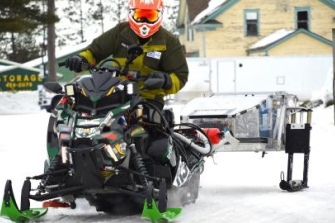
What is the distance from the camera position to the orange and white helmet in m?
7.34

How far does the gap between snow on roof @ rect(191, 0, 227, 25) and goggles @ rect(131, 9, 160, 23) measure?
41.1 m

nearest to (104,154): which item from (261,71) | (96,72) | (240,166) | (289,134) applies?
(96,72)

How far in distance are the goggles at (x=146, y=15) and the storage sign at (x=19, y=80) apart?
118ft

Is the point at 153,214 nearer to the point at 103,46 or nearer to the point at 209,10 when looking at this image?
the point at 103,46

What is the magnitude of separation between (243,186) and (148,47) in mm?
2576

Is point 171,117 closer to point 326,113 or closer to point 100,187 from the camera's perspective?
point 100,187

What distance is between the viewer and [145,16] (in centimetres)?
738

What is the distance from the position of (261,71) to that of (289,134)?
31.7 meters

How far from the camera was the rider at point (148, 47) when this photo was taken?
7.36 m

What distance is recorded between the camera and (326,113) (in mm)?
20672

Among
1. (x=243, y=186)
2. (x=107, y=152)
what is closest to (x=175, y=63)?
(x=107, y=152)

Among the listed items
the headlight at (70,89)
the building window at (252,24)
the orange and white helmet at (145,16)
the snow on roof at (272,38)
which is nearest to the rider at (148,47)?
the orange and white helmet at (145,16)

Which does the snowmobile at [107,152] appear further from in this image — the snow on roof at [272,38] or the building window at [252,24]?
the building window at [252,24]

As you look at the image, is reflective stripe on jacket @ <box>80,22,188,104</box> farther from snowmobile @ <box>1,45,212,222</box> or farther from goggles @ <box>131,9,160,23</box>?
snowmobile @ <box>1,45,212,222</box>
